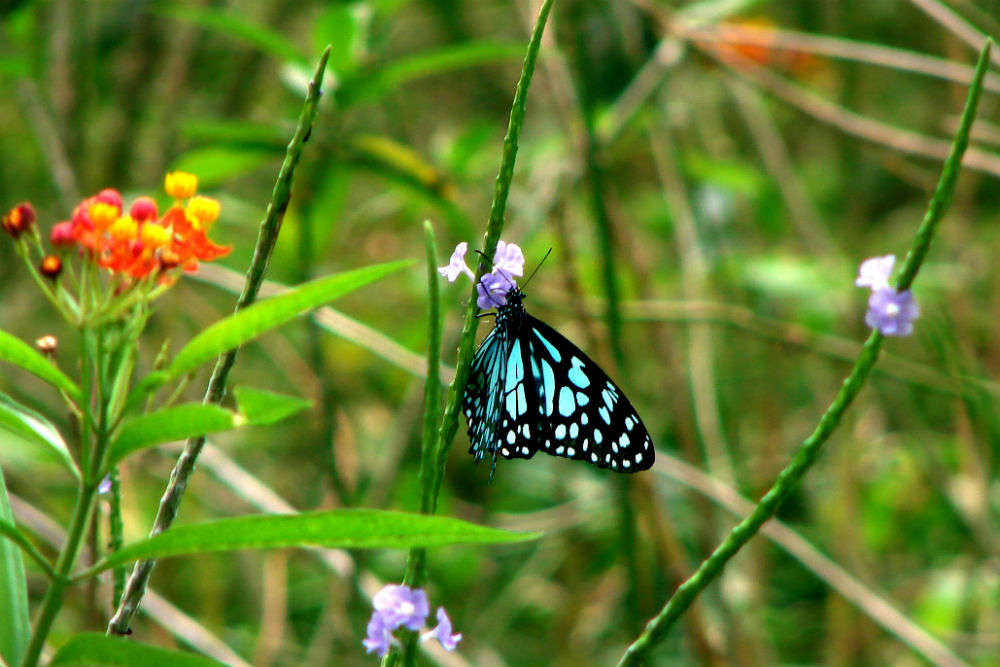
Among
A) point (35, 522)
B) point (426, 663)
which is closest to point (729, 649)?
point (426, 663)

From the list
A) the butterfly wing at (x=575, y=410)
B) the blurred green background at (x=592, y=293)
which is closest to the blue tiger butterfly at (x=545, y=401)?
the butterfly wing at (x=575, y=410)

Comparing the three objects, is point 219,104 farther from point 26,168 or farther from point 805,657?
point 805,657

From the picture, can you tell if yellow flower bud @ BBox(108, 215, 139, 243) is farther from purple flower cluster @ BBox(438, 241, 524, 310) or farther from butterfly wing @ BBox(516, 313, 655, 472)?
butterfly wing @ BBox(516, 313, 655, 472)

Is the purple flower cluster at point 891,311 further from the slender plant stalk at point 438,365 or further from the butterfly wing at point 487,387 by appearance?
the butterfly wing at point 487,387

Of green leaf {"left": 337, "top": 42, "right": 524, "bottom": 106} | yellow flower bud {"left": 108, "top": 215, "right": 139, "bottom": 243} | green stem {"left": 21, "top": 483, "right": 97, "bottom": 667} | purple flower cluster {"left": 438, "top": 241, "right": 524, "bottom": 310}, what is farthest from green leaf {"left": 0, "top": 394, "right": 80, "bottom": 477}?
green leaf {"left": 337, "top": 42, "right": 524, "bottom": 106}

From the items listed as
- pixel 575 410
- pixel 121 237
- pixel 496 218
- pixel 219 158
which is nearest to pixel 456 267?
pixel 496 218

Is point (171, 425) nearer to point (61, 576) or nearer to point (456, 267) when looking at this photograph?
point (61, 576)
